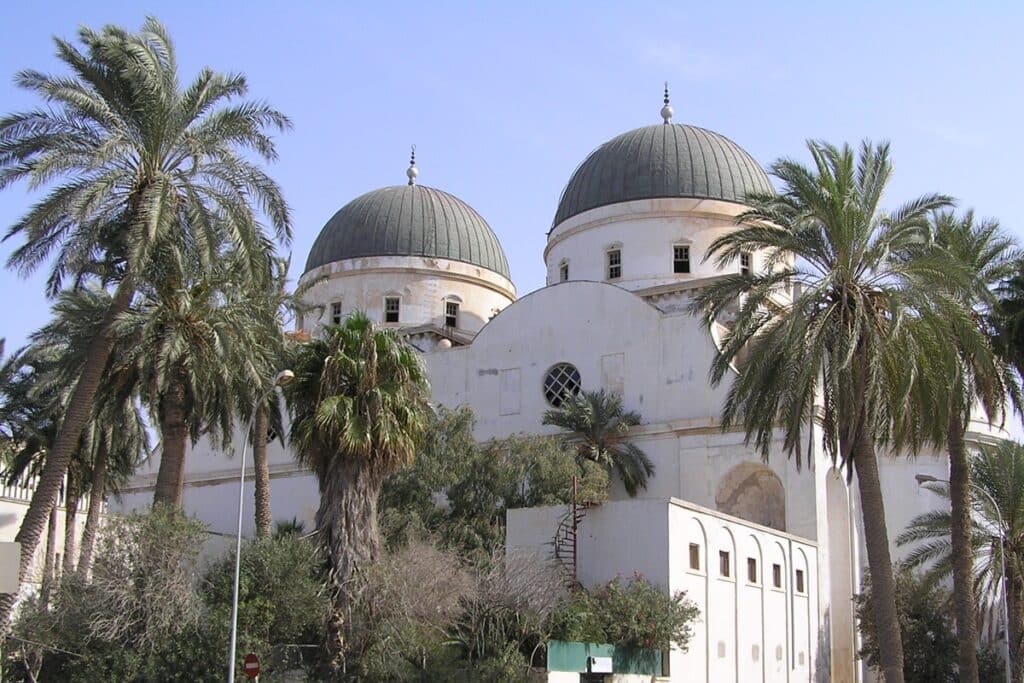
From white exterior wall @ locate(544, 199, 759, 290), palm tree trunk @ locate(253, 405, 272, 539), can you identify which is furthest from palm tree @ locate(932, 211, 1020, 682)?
white exterior wall @ locate(544, 199, 759, 290)

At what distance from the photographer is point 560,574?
28.5m

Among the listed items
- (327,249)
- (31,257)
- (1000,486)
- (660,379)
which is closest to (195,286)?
(31,257)

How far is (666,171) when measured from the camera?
148ft

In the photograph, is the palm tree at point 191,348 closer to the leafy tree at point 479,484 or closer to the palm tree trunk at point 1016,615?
the leafy tree at point 479,484

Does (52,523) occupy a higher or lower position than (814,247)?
lower

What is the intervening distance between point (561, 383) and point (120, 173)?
20374mm

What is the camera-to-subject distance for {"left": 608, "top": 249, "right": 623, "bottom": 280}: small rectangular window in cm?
4481

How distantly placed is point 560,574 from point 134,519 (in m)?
9.66

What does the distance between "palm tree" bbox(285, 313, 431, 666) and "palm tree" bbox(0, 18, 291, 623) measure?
2788 millimetres

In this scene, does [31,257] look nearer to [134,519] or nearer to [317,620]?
[134,519]

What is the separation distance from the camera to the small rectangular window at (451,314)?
4959cm

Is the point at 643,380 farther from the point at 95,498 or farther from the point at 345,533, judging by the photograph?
the point at 95,498

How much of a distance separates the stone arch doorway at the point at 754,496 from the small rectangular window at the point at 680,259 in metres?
9.30

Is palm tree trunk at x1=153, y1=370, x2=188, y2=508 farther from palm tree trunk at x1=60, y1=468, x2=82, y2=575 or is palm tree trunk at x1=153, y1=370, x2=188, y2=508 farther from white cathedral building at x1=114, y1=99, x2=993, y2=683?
white cathedral building at x1=114, y1=99, x2=993, y2=683
